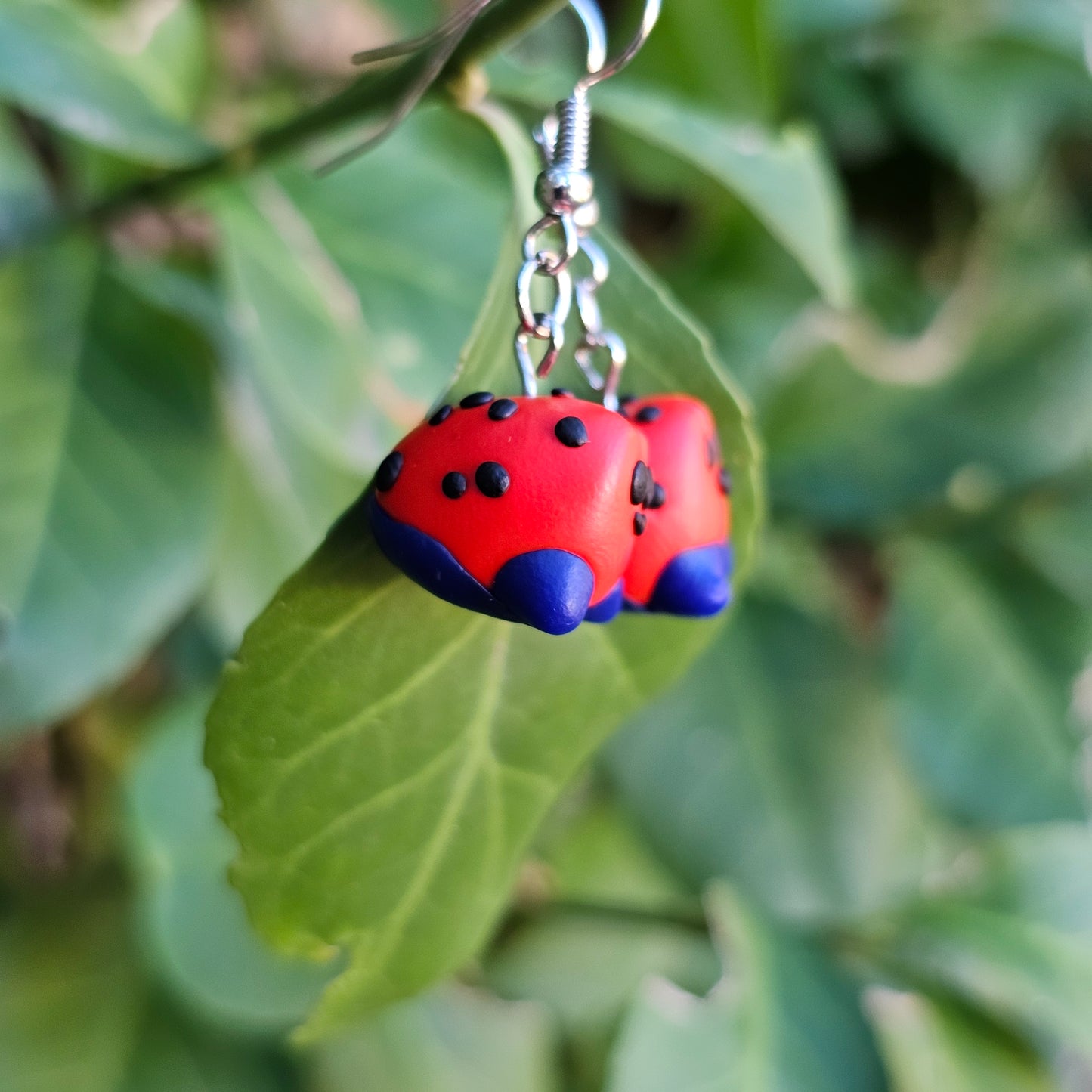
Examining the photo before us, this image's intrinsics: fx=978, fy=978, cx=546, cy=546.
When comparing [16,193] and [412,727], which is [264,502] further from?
[412,727]

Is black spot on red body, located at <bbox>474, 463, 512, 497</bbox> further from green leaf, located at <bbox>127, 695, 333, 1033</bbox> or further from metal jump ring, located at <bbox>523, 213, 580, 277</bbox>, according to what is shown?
green leaf, located at <bbox>127, 695, 333, 1033</bbox>

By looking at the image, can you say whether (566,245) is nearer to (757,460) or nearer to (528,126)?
(757,460)

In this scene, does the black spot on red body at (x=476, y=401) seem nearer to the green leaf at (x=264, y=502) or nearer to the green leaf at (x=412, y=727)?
the green leaf at (x=412, y=727)

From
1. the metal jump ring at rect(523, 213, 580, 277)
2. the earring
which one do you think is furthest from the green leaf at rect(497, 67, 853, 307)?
the earring

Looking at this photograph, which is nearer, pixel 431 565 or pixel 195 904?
pixel 431 565

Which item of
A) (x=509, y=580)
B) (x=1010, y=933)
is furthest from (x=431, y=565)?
(x=1010, y=933)

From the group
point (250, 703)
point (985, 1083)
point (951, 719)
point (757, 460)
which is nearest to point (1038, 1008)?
point (985, 1083)
